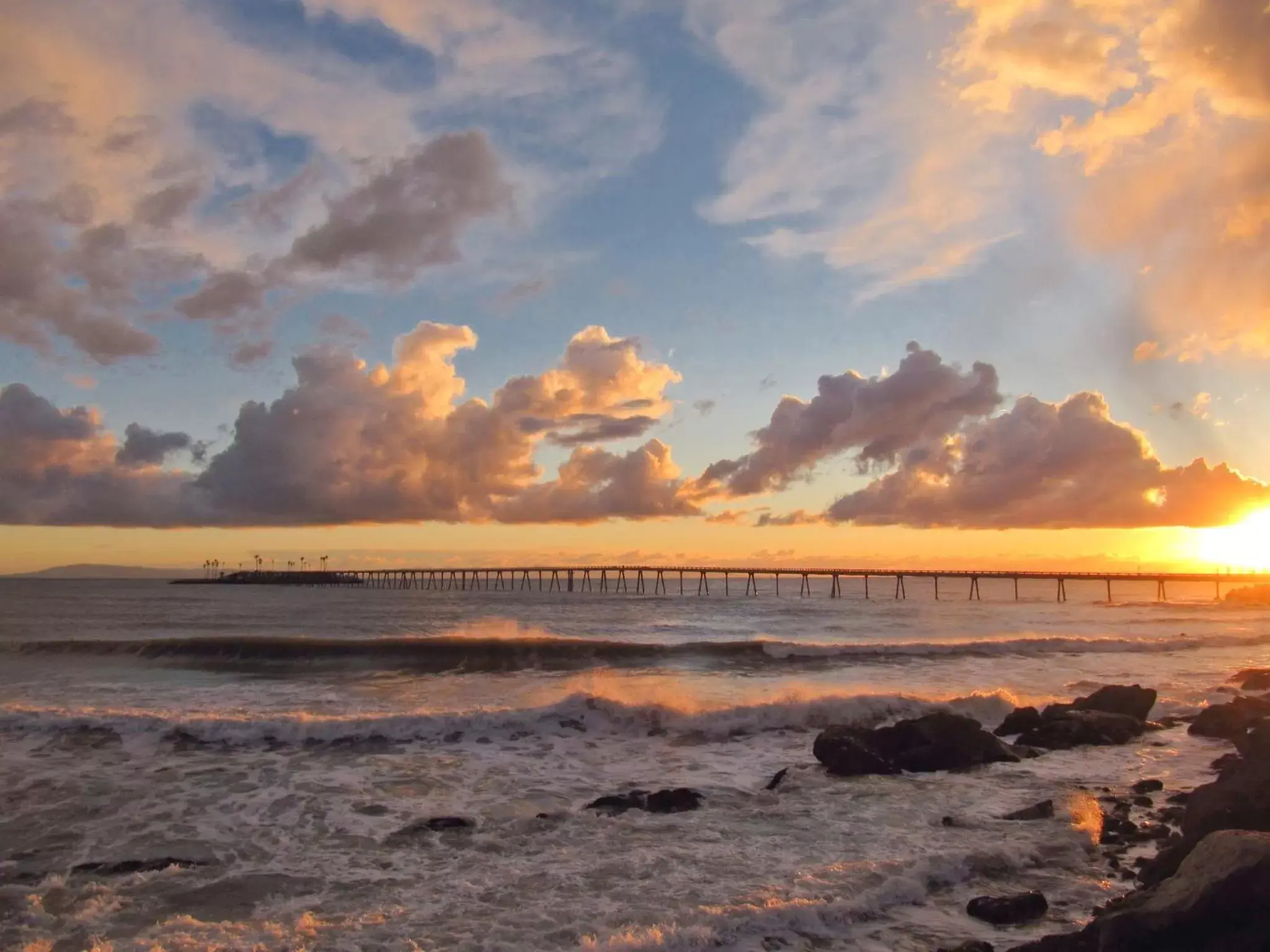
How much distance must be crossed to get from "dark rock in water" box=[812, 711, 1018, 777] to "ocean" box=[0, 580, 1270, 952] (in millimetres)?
454

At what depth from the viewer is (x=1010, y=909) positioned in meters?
8.53

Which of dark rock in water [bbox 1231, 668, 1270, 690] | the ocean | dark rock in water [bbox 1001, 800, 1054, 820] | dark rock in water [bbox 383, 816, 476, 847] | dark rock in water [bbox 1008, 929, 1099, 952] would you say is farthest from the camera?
dark rock in water [bbox 1231, 668, 1270, 690]

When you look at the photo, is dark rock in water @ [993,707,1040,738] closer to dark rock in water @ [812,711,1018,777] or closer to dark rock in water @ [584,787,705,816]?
dark rock in water @ [812,711,1018,777]

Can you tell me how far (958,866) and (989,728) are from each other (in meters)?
11.9

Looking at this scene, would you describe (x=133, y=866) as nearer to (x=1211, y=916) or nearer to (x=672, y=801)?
(x=672, y=801)

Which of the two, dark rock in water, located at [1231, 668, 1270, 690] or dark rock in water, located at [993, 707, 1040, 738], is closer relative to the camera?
dark rock in water, located at [993, 707, 1040, 738]

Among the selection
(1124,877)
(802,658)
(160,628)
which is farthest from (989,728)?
(160,628)

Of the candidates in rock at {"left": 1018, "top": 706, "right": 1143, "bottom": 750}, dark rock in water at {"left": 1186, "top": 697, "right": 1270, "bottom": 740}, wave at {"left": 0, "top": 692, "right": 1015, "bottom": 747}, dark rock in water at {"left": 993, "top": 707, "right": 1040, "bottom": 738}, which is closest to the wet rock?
wave at {"left": 0, "top": 692, "right": 1015, "bottom": 747}

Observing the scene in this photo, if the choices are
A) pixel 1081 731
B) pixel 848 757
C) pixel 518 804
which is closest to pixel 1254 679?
pixel 1081 731

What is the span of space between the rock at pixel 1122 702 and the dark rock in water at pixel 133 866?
19.4m

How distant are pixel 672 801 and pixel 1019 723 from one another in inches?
400

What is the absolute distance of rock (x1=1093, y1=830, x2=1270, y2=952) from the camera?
641cm

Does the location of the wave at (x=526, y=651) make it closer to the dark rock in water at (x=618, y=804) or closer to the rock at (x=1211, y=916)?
the dark rock in water at (x=618, y=804)

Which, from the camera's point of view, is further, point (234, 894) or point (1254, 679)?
point (1254, 679)
